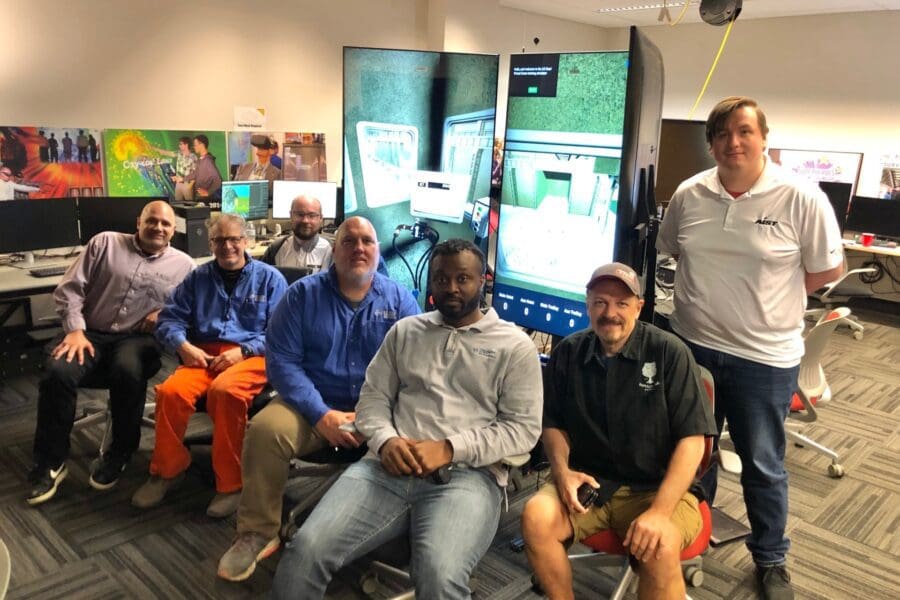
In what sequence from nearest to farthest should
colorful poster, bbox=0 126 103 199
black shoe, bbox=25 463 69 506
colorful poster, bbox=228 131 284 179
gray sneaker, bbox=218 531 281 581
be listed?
gray sneaker, bbox=218 531 281 581
black shoe, bbox=25 463 69 506
colorful poster, bbox=0 126 103 199
colorful poster, bbox=228 131 284 179

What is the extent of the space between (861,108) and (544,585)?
6.77 metres

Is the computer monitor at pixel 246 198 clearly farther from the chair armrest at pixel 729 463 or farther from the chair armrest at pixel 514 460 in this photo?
the chair armrest at pixel 729 463

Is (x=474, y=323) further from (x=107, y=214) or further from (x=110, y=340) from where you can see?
(x=107, y=214)

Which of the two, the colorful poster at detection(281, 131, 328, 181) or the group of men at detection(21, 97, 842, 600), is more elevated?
the colorful poster at detection(281, 131, 328, 181)

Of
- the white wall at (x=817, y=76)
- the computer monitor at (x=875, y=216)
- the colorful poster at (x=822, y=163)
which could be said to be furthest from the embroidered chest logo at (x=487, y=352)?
the white wall at (x=817, y=76)

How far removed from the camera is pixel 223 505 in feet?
8.89

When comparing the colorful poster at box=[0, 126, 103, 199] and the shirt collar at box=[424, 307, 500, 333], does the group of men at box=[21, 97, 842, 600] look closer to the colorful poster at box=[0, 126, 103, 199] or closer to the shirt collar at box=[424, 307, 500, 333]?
the shirt collar at box=[424, 307, 500, 333]

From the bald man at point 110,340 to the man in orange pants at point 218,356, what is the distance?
180mm

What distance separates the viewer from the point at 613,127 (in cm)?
248

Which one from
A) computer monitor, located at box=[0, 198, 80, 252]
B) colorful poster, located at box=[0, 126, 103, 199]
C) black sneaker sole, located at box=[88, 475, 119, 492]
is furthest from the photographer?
colorful poster, located at box=[0, 126, 103, 199]

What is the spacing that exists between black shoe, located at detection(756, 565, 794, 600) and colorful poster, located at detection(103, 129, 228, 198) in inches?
184

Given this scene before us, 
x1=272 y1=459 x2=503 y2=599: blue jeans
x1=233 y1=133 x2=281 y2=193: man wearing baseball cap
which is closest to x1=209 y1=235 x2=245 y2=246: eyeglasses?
x1=272 y1=459 x2=503 y2=599: blue jeans

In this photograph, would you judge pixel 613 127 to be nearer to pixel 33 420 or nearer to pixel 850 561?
pixel 850 561

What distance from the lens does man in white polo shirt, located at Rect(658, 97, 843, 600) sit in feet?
6.72
